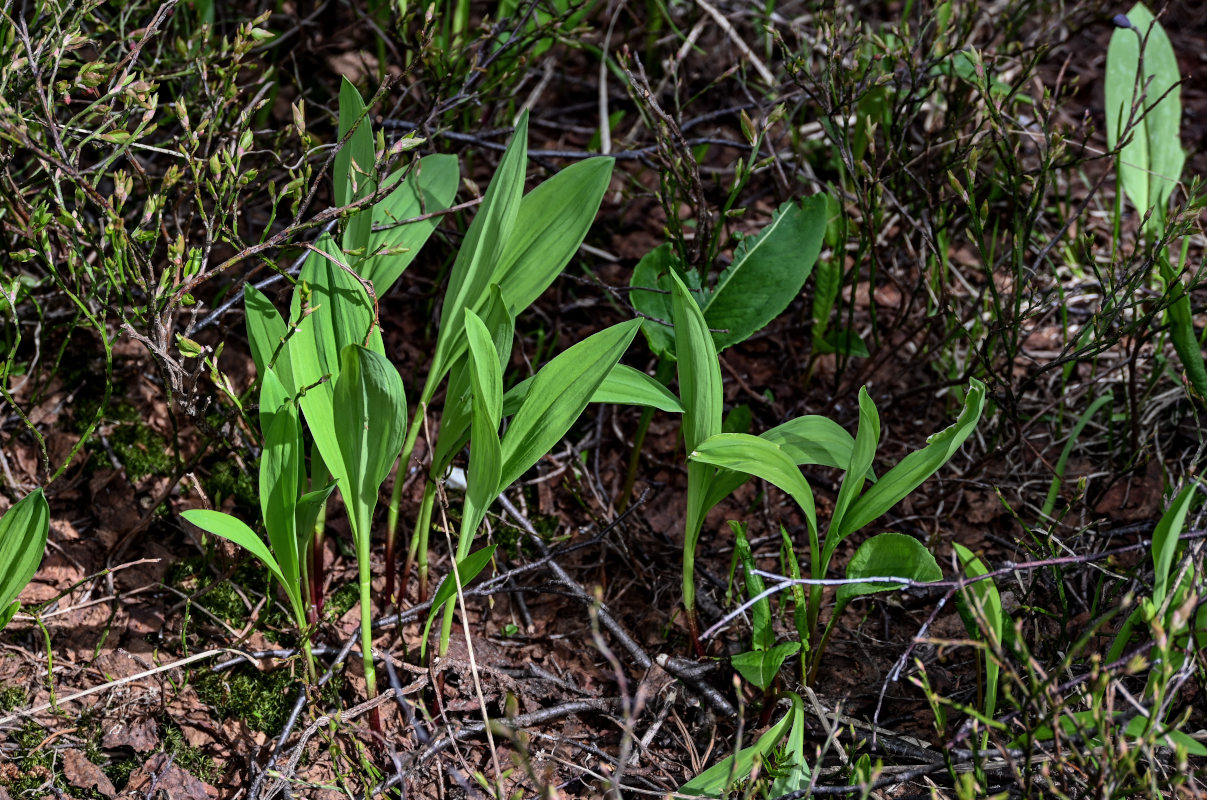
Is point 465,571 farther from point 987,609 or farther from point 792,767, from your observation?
point 987,609

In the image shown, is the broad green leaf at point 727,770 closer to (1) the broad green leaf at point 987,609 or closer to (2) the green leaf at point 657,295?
(1) the broad green leaf at point 987,609

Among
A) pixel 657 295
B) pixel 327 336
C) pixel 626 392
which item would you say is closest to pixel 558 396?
pixel 626 392

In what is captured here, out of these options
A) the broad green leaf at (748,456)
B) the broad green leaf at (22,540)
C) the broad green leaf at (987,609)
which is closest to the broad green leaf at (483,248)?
the broad green leaf at (748,456)

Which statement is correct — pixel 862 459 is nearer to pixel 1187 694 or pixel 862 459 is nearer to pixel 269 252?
pixel 1187 694

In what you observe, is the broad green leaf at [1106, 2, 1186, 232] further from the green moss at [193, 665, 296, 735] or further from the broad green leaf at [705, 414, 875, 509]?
the green moss at [193, 665, 296, 735]

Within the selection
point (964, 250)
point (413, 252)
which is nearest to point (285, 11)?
point (413, 252)

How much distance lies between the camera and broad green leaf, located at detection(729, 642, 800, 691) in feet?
4.75

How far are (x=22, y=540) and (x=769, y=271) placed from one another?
53.3 inches

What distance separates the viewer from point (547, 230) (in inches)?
63.9

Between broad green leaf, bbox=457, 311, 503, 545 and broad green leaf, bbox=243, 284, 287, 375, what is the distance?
346mm

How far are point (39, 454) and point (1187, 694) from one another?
214 centimetres

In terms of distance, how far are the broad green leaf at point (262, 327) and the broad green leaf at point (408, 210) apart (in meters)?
0.16

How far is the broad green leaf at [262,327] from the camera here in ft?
4.95

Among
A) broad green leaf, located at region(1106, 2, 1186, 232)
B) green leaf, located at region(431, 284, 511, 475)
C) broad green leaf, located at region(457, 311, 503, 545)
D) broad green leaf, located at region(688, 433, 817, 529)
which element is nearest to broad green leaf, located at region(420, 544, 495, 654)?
broad green leaf, located at region(457, 311, 503, 545)
